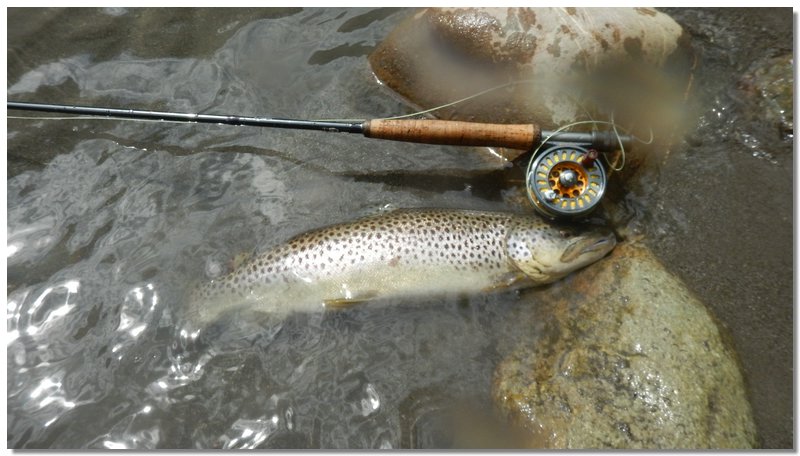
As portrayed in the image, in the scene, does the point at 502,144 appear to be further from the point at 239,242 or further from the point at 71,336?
the point at 71,336

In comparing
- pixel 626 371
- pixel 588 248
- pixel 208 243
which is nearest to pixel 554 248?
pixel 588 248

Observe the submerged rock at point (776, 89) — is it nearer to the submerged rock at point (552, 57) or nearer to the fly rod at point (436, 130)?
the submerged rock at point (552, 57)

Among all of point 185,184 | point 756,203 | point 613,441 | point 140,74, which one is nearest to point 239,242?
point 185,184

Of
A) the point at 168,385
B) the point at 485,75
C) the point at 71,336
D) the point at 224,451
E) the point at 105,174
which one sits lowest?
the point at 224,451

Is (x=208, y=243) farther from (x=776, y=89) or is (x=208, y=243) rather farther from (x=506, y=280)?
(x=776, y=89)

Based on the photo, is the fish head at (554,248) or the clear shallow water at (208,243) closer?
the clear shallow water at (208,243)

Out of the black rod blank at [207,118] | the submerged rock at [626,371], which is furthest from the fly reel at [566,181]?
the black rod blank at [207,118]

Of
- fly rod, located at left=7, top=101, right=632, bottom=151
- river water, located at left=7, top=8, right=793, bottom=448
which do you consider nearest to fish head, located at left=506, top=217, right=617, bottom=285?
river water, located at left=7, top=8, right=793, bottom=448
